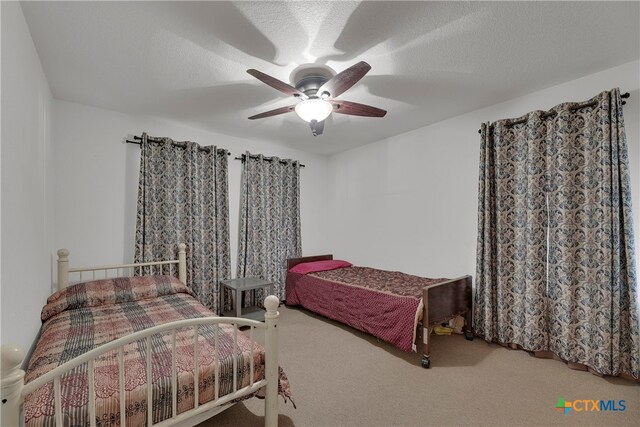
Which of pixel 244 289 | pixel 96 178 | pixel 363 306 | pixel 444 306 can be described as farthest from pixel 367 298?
pixel 96 178

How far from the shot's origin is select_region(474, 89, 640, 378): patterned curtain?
7.00 ft

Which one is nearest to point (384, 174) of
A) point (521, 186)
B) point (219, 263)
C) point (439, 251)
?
Result: point (439, 251)

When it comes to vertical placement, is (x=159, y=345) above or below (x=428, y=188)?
below

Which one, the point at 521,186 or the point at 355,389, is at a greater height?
the point at 521,186

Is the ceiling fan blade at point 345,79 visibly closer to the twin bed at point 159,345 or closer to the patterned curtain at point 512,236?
the twin bed at point 159,345

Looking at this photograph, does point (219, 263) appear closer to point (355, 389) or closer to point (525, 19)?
point (355, 389)

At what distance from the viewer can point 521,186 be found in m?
2.65

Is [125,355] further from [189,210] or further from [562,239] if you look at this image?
[562,239]

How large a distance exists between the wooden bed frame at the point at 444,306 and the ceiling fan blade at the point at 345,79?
71.0 inches

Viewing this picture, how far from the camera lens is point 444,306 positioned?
2664 millimetres

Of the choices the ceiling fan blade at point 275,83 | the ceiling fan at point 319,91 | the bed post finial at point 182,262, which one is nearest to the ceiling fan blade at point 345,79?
the ceiling fan at point 319,91

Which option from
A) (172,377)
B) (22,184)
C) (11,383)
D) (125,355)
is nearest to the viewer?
(11,383)

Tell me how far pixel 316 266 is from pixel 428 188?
6.07ft

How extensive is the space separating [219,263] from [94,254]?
1.25 meters
